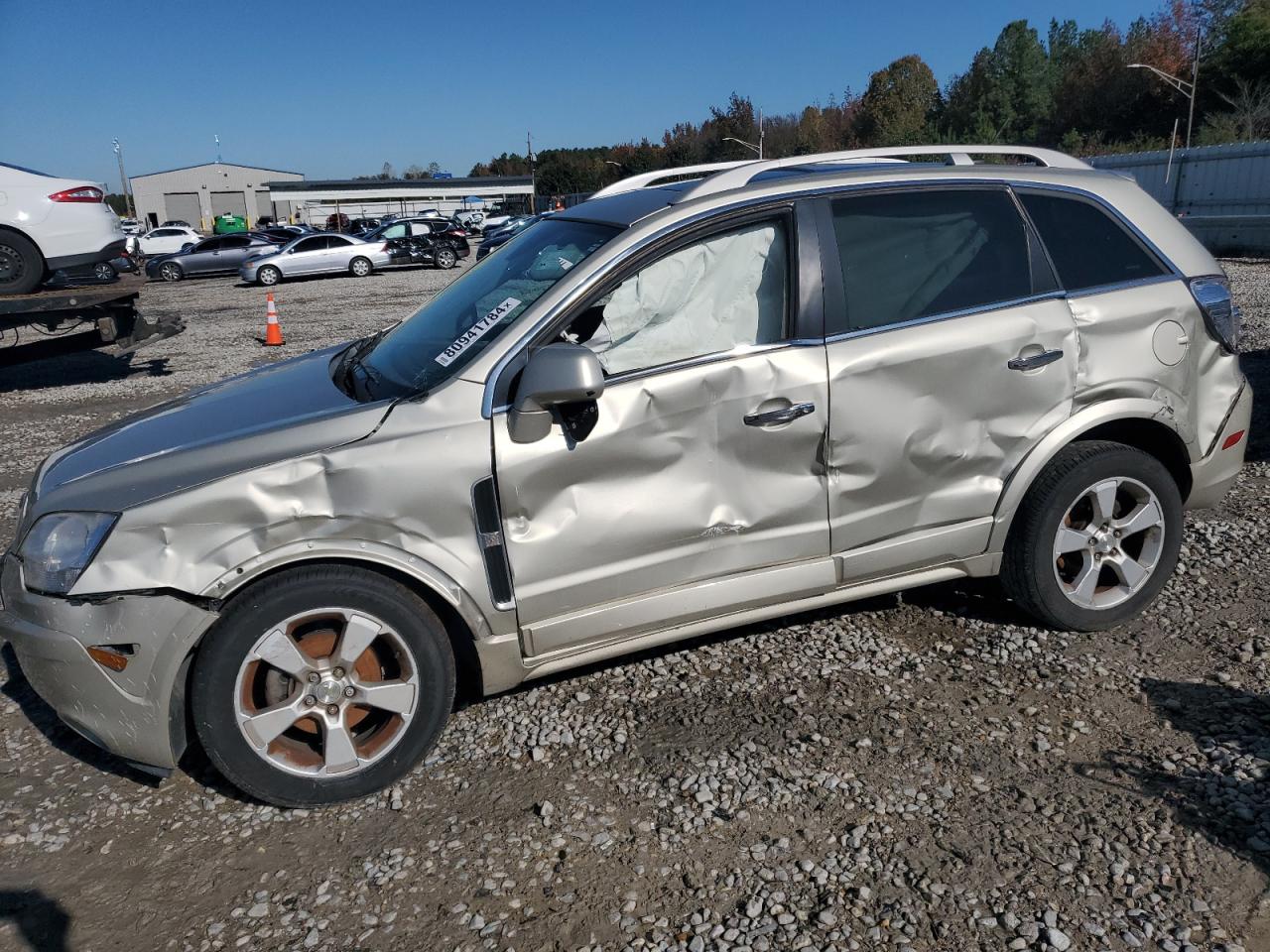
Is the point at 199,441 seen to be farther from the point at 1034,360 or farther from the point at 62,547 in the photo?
the point at 1034,360

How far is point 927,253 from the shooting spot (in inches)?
142

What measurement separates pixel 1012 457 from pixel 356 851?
107 inches

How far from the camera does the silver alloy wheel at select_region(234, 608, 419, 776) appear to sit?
2906 millimetres

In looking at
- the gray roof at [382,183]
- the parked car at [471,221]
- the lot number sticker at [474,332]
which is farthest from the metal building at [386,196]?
the lot number sticker at [474,332]

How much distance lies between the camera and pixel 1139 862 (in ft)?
8.52

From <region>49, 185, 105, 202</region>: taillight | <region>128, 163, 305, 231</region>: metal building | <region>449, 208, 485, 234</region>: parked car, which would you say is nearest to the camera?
<region>49, 185, 105, 202</region>: taillight

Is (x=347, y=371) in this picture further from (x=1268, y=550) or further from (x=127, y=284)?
(x=127, y=284)

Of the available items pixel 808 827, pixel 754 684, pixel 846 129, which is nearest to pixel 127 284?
pixel 754 684

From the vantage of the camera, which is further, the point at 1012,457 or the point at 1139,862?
the point at 1012,457

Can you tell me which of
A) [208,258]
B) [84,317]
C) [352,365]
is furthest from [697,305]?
[208,258]

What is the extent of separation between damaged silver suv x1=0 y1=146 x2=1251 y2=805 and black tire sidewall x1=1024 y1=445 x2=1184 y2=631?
0.01 meters

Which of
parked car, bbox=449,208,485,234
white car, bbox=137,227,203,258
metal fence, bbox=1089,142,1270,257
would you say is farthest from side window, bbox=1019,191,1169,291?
parked car, bbox=449,208,485,234

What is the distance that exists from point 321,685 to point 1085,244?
333 cm

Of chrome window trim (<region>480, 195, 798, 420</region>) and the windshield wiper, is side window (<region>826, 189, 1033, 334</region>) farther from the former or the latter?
the windshield wiper
